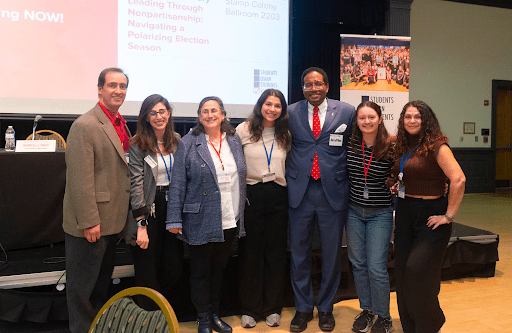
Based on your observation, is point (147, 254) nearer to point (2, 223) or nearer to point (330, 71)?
point (2, 223)

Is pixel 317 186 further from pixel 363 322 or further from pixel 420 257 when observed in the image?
pixel 363 322

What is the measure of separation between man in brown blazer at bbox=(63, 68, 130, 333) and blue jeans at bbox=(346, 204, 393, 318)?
4.35ft

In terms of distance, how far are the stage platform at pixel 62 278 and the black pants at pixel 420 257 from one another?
Result: 2.64 ft

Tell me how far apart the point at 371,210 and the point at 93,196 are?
152cm

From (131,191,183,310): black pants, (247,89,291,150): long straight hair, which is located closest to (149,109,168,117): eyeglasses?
(131,191,183,310): black pants

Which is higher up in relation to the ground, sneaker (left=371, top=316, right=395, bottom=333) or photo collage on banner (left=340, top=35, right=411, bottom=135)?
photo collage on banner (left=340, top=35, right=411, bottom=135)

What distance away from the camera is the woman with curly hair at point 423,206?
6.73 ft

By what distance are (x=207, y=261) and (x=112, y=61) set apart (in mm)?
2668

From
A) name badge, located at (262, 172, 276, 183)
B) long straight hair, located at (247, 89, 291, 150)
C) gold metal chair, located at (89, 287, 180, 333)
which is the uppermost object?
long straight hair, located at (247, 89, 291, 150)

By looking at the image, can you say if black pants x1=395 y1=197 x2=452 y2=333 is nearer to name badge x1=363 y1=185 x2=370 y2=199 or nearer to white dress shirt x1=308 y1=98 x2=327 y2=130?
name badge x1=363 y1=185 x2=370 y2=199

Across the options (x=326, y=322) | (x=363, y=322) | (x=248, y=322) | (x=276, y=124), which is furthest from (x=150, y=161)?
(x=363, y=322)

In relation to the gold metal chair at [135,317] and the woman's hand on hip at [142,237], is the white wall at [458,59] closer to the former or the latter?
the woman's hand on hip at [142,237]

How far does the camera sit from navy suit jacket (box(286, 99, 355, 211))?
237 centimetres

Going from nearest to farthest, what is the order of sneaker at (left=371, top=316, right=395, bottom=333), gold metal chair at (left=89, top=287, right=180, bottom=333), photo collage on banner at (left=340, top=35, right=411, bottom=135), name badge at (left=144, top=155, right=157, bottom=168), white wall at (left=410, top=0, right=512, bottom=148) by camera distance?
gold metal chair at (left=89, top=287, right=180, bottom=333) < name badge at (left=144, top=155, right=157, bottom=168) < sneaker at (left=371, top=316, right=395, bottom=333) < photo collage on banner at (left=340, top=35, right=411, bottom=135) < white wall at (left=410, top=0, right=512, bottom=148)
